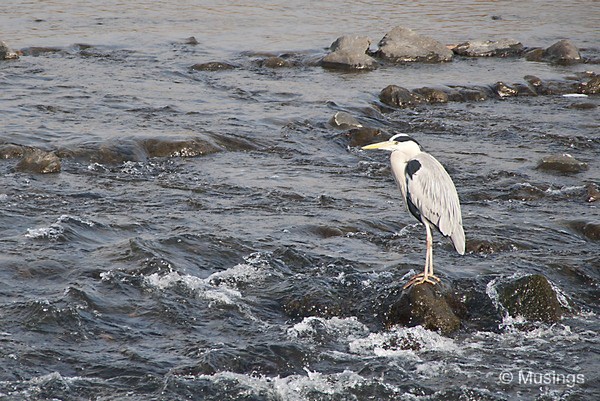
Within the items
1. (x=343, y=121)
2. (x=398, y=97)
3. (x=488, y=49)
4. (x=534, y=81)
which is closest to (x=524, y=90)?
(x=534, y=81)

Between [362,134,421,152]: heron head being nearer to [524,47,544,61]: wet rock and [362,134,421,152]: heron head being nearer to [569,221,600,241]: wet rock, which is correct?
[569,221,600,241]: wet rock

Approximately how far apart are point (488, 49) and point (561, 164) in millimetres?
7657

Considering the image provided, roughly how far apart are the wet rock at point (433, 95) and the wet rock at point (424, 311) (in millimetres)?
7728

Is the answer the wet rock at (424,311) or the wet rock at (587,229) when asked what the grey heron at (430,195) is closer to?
the wet rock at (424,311)

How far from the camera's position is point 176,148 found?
10562 millimetres

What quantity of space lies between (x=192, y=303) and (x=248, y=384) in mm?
1280

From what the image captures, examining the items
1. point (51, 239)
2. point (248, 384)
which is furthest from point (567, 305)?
point (51, 239)

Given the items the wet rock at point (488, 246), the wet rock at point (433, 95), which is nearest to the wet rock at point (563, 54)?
the wet rock at point (433, 95)

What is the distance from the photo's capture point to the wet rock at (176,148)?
412 inches

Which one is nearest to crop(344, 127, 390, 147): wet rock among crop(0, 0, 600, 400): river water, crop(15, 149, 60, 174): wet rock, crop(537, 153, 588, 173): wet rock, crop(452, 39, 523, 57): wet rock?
crop(0, 0, 600, 400): river water

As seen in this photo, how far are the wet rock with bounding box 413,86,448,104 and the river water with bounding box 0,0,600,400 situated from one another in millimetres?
603

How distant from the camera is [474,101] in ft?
46.0

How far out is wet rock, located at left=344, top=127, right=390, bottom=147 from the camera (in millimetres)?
11453

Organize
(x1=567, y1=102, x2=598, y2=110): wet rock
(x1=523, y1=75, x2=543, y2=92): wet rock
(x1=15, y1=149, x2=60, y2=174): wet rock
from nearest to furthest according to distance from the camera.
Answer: (x1=15, y1=149, x2=60, y2=174): wet rock, (x1=567, y1=102, x2=598, y2=110): wet rock, (x1=523, y1=75, x2=543, y2=92): wet rock
